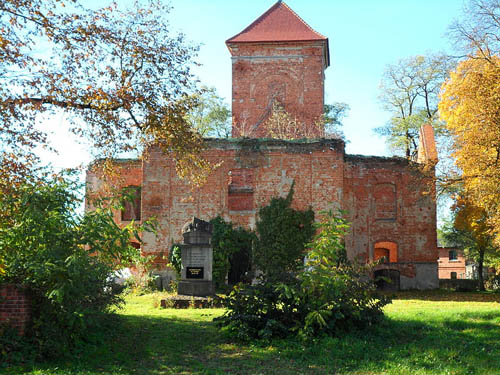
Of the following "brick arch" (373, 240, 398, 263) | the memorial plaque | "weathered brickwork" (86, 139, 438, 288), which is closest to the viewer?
the memorial plaque

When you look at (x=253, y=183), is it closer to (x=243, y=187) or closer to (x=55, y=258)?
(x=243, y=187)

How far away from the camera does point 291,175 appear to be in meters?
23.3

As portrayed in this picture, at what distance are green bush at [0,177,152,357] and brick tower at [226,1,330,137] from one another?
2413 centimetres

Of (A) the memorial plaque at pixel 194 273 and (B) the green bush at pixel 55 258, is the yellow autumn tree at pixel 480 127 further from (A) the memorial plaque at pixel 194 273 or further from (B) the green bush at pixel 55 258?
(B) the green bush at pixel 55 258

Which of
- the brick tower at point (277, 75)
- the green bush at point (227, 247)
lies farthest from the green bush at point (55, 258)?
the brick tower at point (277, 75)

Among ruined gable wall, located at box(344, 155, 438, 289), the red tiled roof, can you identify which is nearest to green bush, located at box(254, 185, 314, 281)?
ruined gable wall, located at box(344, 155, 438, 289)

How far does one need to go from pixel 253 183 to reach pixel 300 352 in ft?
47.3

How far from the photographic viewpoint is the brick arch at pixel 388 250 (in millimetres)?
27922

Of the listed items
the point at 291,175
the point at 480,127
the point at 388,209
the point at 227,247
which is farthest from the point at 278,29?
the point at 480,127

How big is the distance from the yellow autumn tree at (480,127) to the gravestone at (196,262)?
899 centimetres

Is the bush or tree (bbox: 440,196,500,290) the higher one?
tree (bbox: 440,196,500,290)

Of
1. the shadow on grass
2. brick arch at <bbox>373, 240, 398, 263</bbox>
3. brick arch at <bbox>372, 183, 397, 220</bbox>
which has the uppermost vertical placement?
brick arch at <bbox>372, 183, 397, 220</bbox>

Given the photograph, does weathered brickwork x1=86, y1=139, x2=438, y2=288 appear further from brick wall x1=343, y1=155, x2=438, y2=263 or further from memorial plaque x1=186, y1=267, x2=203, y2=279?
memorial plaque x1=186, y1=267, x2=203, y2=279

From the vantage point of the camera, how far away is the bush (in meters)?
10.1
